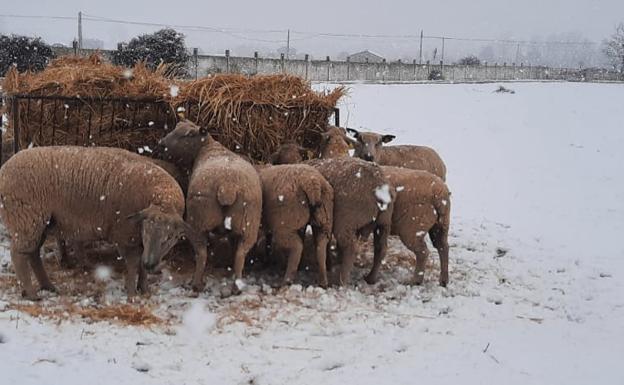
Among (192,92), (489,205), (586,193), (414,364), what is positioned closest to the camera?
(414,364)

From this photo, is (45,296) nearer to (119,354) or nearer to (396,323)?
(119,354)

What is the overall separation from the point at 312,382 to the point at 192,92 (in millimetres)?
4903

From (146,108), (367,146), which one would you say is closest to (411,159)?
(367,146)

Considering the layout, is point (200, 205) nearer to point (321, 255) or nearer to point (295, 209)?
point (295, 209)

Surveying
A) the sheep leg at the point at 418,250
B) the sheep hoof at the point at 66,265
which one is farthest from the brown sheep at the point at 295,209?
the sheep hoof at the point at 66,265

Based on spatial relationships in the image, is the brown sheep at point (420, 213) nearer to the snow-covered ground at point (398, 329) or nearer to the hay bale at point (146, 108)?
the snow-covered ground at point (398, 329)

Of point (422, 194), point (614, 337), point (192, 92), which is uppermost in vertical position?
point (192, 92)

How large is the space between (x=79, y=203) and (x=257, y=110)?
304cm

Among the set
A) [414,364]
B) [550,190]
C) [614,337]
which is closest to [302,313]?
[414,364]

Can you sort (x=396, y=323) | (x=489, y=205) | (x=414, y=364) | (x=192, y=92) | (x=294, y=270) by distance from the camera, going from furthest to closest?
(x=489, y=205) < (x=192, y=92) < (x=294, y=270) < (x=396, y=323) < (x=414, y=364)

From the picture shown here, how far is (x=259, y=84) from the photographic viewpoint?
8.55 meters

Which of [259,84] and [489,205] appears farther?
[489,205]

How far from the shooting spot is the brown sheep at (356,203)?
662 cm

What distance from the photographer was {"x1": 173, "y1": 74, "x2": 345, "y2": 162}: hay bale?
26.5 ft
